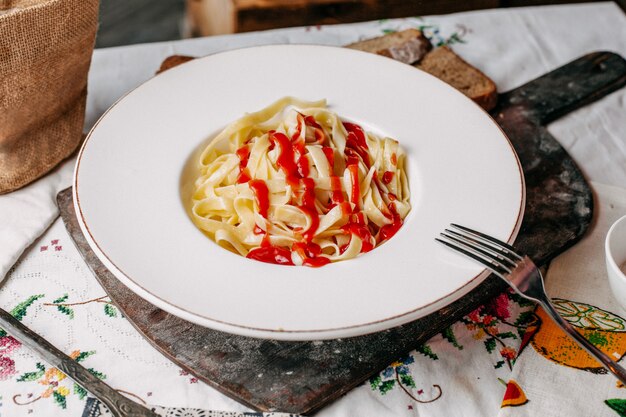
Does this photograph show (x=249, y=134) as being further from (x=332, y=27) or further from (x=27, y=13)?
(x=332, y=27)

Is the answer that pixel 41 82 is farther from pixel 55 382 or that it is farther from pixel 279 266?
pixel 279 266

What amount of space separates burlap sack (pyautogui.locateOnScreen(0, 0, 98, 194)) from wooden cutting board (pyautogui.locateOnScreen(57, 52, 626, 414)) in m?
0.22

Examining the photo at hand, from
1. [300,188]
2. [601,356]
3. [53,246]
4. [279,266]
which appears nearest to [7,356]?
[53,246]

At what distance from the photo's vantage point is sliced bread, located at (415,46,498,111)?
110 inches

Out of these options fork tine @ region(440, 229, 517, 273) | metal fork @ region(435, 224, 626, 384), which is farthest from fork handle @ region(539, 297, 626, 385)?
fork tine @ region(440, 229, 517, 273)

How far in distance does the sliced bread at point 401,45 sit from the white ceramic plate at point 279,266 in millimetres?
448

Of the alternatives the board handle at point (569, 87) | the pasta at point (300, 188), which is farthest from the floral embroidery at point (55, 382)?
the board handle at point (569, 87)

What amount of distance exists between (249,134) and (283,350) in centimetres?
84

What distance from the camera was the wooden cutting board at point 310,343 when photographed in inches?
70.4

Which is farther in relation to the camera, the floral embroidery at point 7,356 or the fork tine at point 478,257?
the floral embroidery at point 7,356

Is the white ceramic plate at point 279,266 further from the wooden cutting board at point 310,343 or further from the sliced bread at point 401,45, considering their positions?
the sliced bread at point 401,45

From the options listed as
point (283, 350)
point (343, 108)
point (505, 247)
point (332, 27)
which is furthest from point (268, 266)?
point (332, 27)

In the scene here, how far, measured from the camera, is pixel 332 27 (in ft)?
11.1

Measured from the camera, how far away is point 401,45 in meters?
3.05
